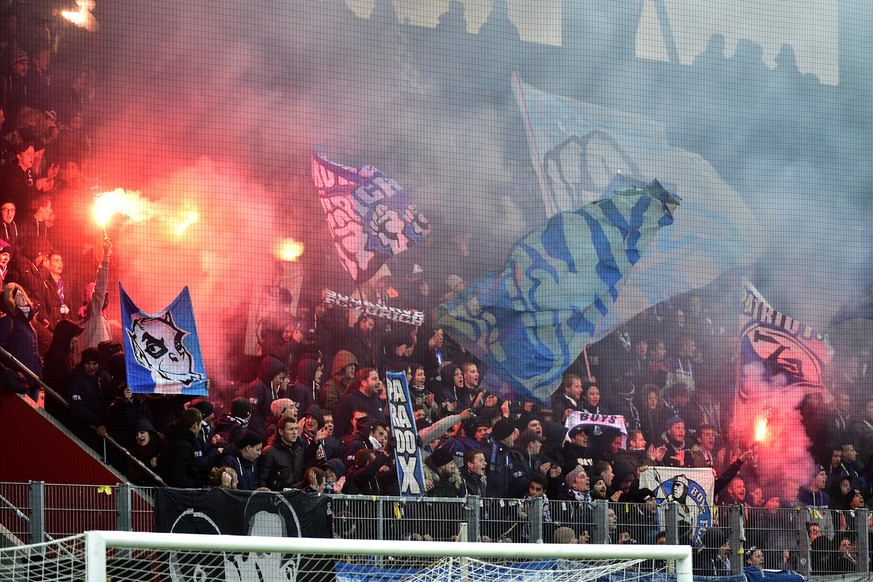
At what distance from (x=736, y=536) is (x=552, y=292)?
406 cm

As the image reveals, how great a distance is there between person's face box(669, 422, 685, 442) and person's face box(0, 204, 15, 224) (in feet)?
20.4

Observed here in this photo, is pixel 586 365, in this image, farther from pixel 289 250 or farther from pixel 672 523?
pixel 672 523

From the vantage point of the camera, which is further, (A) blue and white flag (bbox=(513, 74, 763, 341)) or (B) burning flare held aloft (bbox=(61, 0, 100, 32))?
(A) blue and white flag (bbox=(513, 74, 763, 341))

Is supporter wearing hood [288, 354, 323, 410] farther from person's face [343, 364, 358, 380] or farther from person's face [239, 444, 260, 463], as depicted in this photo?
person's face [239, 444, 260, 463]

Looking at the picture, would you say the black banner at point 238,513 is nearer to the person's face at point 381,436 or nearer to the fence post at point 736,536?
the fence post at point 736,536

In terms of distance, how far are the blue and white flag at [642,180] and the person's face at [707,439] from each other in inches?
52.2

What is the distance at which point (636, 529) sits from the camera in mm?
8922

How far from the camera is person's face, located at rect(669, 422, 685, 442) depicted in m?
11.9

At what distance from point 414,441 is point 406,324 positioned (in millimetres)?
1122

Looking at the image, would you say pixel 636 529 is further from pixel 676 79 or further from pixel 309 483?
pixel 676 79

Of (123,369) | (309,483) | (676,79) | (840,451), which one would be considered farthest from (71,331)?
(840,451)

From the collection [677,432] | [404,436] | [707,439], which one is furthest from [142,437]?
[707,439]

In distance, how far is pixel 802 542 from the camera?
8812 millimetres

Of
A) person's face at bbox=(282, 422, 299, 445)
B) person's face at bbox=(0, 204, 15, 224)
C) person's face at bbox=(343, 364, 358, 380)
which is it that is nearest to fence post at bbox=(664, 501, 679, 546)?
person's face at bbox=(282, 422, 299, 445)
